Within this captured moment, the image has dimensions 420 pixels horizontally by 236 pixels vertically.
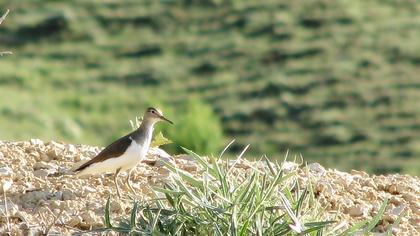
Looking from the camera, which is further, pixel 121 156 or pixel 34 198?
pixel 121 156

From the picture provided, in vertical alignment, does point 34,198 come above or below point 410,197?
above

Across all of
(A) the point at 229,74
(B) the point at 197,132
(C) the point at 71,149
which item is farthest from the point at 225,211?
(A) the point at 229,74

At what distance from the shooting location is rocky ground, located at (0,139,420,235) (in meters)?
7.16

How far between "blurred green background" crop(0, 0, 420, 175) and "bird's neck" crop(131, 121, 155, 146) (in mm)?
17907

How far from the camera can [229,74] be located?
121 feet

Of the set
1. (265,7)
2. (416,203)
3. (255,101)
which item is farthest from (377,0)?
(416,203)

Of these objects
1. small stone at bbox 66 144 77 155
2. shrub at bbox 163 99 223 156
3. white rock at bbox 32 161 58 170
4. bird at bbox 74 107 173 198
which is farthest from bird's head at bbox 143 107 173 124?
shrub at bbox 163 99 223 156

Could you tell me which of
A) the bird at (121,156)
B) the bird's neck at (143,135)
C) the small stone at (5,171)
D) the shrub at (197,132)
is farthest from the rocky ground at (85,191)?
the shrub at (197,132)

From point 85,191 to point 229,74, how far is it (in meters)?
29.4

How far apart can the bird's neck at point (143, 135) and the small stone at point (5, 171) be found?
93cm

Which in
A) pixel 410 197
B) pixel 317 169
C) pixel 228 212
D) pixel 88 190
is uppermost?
pixel 228 212

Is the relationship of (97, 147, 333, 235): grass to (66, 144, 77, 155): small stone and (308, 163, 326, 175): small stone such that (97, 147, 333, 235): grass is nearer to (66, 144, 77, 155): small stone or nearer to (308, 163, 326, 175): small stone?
(308, 163, 326, 175): small stone

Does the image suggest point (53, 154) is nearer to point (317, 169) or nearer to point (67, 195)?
point (67, 195)

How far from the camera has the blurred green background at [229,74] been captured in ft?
103
